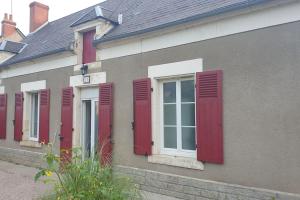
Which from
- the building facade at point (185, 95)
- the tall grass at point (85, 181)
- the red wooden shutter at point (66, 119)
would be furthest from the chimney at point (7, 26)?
the tall grass at point (85, 181)

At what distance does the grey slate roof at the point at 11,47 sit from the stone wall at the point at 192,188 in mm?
7190

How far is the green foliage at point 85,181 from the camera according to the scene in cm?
402

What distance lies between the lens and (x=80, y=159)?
180 inches

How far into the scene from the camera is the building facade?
4902mm

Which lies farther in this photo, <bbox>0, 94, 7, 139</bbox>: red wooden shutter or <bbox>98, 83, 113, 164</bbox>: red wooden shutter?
<bbox>0, 94, 7, 139</bbox>: red wooden shutter

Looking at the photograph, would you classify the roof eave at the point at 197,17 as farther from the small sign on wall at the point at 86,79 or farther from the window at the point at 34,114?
the window at the point at 34,114

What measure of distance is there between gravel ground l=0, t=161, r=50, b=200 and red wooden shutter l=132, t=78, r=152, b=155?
7.21 feet

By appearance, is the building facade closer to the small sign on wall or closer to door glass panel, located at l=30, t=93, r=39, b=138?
the small sign on wall

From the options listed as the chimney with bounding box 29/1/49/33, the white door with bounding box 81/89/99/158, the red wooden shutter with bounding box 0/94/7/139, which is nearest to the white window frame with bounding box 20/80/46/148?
the red wooden shutter with bounding box 0/94/7/139

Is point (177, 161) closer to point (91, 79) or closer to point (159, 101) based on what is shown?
point (159, 101)

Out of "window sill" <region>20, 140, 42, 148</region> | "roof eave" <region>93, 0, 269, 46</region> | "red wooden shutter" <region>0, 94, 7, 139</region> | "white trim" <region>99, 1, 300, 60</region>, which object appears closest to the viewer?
"white trim" <region>99, 1, 300, 60</region>

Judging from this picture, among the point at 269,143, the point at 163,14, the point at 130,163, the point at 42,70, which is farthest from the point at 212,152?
the point at 42,70

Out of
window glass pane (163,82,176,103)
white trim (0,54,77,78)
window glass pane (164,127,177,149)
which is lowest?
window glass pane (164,127,177,149)

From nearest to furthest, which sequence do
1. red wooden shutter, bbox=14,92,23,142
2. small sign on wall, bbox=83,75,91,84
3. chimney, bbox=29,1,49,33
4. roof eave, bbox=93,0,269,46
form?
roof eave, bbox=93,0,269,46 < small sign on wall, bbox=83,75,91,84 < red wooden shutter, bbox=14,92,23,142 < chimney, bbox=29,1,49,33
